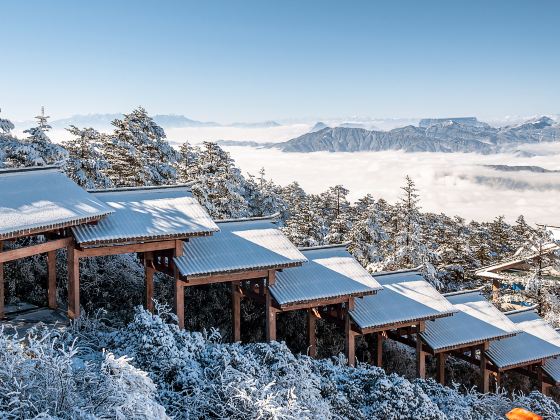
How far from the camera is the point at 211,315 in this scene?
2053 cm

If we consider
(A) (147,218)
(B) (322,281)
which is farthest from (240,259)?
(B) (322,281)

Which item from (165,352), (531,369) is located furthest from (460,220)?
(165,352)

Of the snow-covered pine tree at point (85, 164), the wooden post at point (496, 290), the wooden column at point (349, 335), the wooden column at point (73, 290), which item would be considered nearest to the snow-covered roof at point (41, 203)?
the wooden column at point (73, 290)

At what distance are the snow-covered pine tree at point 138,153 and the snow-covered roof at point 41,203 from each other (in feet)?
51.4

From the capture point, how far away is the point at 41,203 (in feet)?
45.6

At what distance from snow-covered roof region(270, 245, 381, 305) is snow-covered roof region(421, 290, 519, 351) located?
3764mm

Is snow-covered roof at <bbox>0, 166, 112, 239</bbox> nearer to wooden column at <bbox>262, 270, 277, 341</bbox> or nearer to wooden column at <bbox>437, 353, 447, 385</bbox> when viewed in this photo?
wooden column at <bbox>262, 270, 277, 341</bbox>

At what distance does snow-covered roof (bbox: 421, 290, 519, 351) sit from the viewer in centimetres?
1917

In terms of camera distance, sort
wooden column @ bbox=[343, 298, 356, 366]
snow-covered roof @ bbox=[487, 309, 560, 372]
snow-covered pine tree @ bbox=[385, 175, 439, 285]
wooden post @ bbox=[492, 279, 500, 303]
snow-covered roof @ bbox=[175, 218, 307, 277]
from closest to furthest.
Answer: snow-covered roof @ bbox=[175, 218, 307, 277], wooden column @ bbox=[343, 298, 356, 366], snow-covered roof @ bbox=[487, 309, 560, 372], wooden post @ bbox=[492, 279, 500, 303], snow-covered pine tree @ bbox=[385, 175, 439, 285]

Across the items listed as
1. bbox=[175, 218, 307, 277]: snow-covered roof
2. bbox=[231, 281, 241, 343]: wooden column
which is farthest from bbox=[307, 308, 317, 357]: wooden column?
bbox=[175, 218, 307, 277]: snow-covered roof

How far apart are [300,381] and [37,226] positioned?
24.8 feet

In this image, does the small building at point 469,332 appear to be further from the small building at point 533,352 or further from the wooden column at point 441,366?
the small building at point 533,352

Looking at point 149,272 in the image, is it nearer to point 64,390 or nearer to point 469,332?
point 64,390

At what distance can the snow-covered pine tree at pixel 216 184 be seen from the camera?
30531 millimetres
